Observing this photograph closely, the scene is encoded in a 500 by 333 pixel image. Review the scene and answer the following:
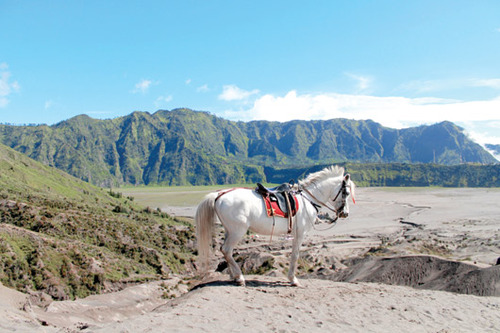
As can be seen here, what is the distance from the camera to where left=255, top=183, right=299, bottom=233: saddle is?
8484mm

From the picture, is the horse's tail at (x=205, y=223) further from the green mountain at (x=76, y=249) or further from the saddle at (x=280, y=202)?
the green mountain at (x=76, y=249)

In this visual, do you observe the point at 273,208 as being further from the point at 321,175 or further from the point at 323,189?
the point at 321,175

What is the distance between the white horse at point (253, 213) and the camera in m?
8.09

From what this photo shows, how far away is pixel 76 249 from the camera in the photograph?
68.0 feet

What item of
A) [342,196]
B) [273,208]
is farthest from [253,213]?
[342,196]

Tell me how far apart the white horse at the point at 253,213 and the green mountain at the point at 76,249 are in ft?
39.3

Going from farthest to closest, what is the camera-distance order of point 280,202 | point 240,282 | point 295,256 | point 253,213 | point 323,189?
point 323,189 → point 295,256 → point 280,202 → point 240,282 → point 253,213

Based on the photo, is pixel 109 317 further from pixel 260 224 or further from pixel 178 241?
pixel 178 241

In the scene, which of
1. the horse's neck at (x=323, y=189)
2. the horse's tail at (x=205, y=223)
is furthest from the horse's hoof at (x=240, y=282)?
the horse's neck at (x=323, y=189)

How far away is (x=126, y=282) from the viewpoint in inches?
795

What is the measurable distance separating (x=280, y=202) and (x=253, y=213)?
0.82 m

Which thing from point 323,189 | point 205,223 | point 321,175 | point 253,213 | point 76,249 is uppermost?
point 321,175

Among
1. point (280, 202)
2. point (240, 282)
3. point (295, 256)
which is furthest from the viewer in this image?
point (295, 256)

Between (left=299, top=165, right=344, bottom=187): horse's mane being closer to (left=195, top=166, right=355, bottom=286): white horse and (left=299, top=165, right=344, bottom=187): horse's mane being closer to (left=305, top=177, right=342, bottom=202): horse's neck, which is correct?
(left=195, top=166, right=355, bottom=286): white horse
